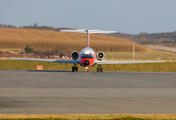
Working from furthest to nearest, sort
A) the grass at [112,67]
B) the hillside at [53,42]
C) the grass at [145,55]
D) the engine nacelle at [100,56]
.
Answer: the grass at [145,55], the hillside at [53,42], the grass at [112,67], the engine nacelle at [100,56]

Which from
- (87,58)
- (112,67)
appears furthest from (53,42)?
(87,58)

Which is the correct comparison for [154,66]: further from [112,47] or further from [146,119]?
[146,119]

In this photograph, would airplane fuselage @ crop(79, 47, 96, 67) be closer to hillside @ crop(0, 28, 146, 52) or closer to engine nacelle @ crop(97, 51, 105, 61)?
engine nacelle @ crop(97, 51, 105, 61)

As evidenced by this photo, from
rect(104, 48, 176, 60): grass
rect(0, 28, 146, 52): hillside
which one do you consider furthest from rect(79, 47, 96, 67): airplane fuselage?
rect(104, 48, 176, 60): grass

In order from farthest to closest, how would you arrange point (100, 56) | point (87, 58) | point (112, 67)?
point (112, 67), point (100, 56), point (87, 58)

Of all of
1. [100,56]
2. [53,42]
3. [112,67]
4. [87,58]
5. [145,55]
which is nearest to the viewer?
[87,58]

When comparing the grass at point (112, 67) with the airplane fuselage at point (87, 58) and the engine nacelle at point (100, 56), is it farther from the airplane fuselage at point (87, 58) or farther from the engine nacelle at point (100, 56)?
the airplane fuselage at point (87, 58)

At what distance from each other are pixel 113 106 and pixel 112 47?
7350 cm

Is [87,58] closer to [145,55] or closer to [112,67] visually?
[112,67]

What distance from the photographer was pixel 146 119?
447 inches

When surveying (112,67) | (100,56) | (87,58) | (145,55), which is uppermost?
(145,55)

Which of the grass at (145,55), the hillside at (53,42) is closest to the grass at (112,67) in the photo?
the hillside at (53,42)

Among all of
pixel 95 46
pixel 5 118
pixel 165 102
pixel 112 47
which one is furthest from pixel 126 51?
pixel 5 118

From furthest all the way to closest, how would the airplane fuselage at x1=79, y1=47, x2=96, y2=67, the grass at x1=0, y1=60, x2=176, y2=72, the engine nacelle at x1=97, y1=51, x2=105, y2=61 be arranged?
1. the grass at x1=0, y1=60, x2=176, y2=72
2. the engine nacelle at x1=97, y1=51, x2=105, y2=61
3. the airplane fuselage at x1=79, y1=47, x2=96, y2=67
